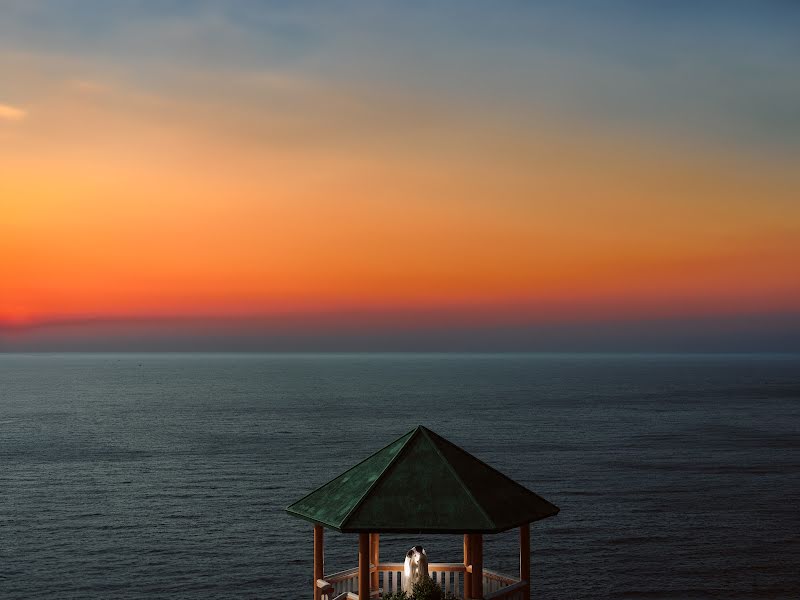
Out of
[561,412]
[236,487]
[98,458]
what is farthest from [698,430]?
[98,458]

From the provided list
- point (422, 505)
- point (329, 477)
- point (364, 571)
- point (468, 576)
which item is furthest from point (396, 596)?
point (329, 477)

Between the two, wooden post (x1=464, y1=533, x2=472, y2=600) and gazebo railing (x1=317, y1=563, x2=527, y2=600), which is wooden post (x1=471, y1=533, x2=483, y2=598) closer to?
gazebo railing (x1=317, y1=563, x2=527, y2=600)

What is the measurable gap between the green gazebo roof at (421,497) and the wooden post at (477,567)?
741mm

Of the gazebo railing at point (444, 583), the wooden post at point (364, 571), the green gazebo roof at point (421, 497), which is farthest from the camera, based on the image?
the gazebo railing at point (444, 583)

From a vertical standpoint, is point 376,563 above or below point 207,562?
above

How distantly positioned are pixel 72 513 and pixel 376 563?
4333cm

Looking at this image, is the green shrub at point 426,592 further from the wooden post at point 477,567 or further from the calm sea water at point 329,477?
the calm sea water at point 329,477

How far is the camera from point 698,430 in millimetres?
101188

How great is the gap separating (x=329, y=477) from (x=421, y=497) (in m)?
53.9

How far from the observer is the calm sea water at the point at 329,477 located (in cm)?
3931

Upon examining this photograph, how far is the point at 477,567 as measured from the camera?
48.6 ft

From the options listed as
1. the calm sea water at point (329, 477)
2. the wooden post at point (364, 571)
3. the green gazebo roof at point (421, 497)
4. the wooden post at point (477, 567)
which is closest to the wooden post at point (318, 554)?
the green gazebo roof at point (421, 497)

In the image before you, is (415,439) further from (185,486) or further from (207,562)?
(185,486)

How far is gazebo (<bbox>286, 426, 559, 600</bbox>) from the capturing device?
1418 centimetres
